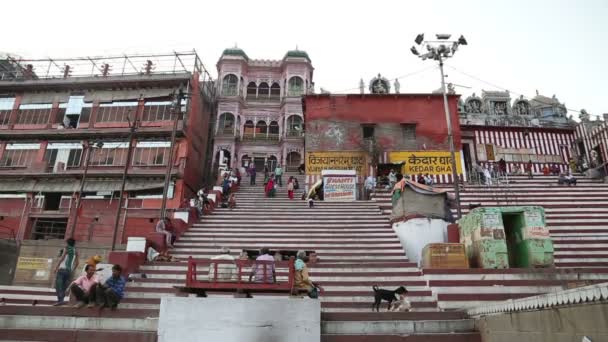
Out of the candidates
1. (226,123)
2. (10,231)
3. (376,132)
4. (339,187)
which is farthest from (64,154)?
(376,132)

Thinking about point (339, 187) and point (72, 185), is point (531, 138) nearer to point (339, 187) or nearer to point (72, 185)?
point (339, 187)

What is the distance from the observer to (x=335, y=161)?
26062 millimetres

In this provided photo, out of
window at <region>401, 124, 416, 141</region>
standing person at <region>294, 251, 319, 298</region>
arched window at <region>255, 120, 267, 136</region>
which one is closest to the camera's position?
standing person at <region>294, 251, 319, 298</region>

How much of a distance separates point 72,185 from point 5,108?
34.5 feet

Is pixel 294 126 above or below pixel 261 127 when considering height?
below

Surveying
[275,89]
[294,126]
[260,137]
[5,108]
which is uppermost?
[275,89]

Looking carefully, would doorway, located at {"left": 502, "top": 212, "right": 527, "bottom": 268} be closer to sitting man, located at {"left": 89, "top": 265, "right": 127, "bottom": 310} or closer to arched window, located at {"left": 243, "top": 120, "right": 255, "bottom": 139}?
sitting man, located at {"left": 89, "top": 265, "right": 127, "bottom": 310}

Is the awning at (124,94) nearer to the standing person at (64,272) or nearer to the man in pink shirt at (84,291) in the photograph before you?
the standing person at (64,272)

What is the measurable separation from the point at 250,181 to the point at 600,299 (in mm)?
22506

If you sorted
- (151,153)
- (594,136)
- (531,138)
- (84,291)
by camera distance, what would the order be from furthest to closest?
1. (531,138)
2. (151,153)
3. (594,136)
4. (84,291)

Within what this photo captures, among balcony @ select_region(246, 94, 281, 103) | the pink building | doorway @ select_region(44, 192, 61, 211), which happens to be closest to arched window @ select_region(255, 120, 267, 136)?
the pink building

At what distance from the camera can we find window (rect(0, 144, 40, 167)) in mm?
30859

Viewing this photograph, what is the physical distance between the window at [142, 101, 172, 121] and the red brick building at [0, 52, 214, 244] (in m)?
0.08

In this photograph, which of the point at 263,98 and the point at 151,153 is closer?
the point at 151,153
